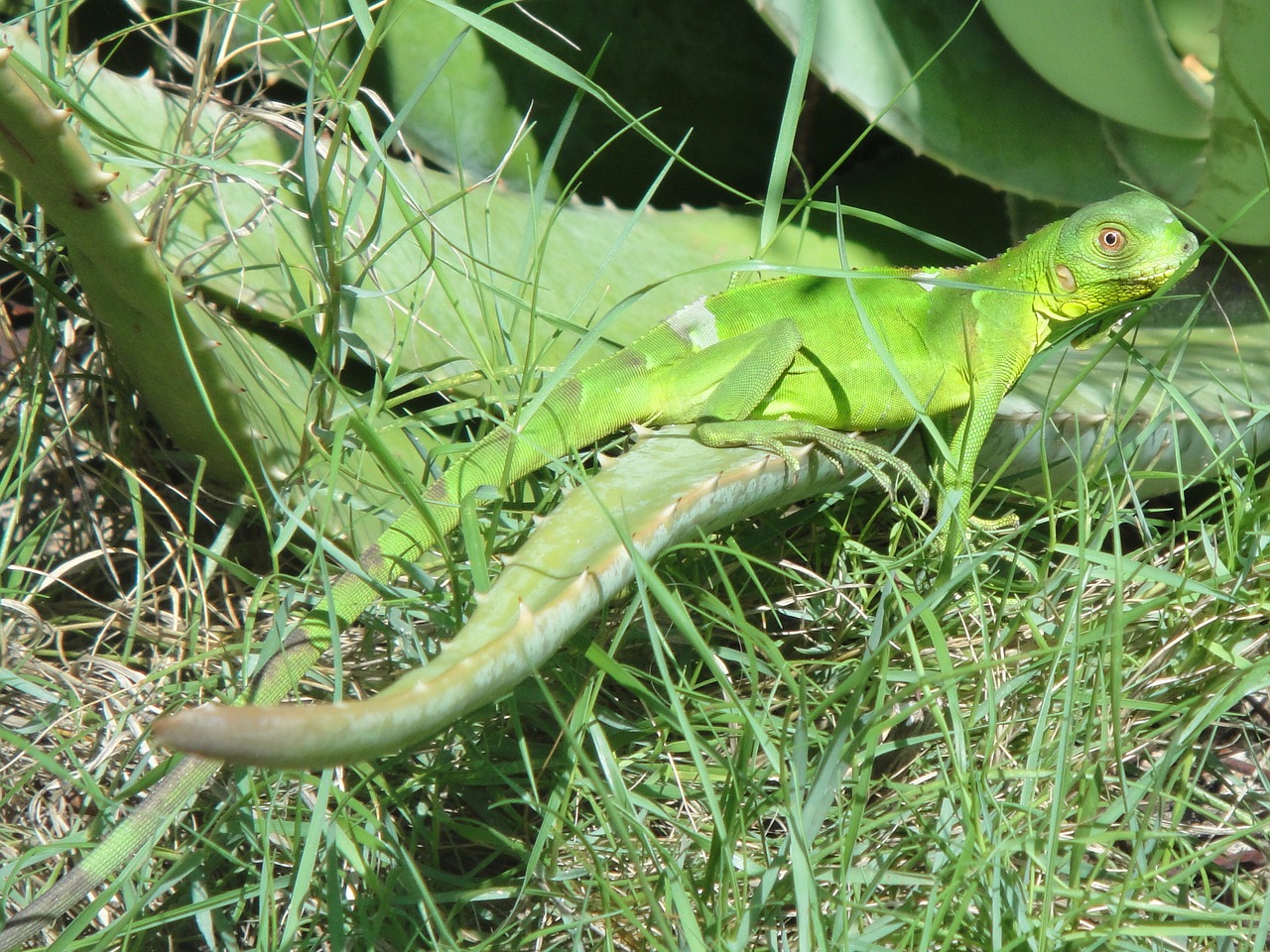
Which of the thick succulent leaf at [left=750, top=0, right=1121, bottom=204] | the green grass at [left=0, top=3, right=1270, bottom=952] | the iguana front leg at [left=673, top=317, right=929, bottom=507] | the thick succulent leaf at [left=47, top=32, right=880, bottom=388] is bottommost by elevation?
the green grass at [left=0, top=3, right=1270, bottom=952]

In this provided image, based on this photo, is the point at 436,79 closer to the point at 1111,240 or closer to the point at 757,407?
the point at 757,407

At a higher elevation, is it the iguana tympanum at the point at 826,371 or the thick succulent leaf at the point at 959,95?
the thick succulent leaf at the point at 959,95

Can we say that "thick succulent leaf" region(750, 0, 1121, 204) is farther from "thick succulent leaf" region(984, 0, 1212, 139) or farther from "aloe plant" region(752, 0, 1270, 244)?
"thick succulent leaf" region(984, 0, 1212, 139)

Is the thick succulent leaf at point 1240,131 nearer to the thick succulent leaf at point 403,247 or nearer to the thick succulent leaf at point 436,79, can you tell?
the thick succulent leaf at point 403,247

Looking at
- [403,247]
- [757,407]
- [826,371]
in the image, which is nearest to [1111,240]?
[826,371]

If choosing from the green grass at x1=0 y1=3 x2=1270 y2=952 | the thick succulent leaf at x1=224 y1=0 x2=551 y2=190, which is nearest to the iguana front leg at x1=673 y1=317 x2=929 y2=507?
the green grass at x1=0 y1=3 x2=1270 y2=952

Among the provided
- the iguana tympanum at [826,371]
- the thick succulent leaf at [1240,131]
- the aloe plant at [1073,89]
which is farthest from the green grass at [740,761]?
the aloe plant at [1073,89]

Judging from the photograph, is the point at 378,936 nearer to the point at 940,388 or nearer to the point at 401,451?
the point at 401,451

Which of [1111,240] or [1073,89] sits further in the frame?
[1073,89]
